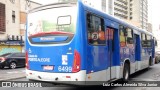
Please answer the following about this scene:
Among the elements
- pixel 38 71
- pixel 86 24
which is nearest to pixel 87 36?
pixel 86 24

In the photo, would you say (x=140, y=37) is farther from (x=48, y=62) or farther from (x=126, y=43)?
(x=48, y=62)

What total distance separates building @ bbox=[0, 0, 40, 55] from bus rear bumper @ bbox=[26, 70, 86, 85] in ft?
79.3

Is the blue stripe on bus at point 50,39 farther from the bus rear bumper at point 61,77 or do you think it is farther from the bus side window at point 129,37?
the bus side window at point 129,37

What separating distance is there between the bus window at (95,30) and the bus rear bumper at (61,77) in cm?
119

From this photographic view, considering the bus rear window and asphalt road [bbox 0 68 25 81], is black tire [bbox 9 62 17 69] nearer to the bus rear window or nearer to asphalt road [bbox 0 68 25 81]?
asphalt road [bbox 0 68 25 81]

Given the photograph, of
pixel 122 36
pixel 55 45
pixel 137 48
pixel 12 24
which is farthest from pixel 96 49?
pixel 12 24

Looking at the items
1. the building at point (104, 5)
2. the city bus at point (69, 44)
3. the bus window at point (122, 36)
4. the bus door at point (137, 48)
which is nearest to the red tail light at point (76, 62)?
the city bus at point (69, 44)

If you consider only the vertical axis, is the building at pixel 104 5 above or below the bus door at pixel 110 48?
above

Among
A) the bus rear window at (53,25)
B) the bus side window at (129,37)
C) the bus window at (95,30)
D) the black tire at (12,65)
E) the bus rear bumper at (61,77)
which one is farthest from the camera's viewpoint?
the black tire at (12,65)

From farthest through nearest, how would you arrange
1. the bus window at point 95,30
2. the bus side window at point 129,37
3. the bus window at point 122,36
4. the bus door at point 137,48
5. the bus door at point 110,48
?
the bus door at point 137,48, the bus side window at point 129,37, the bus window at point 122,36, the bus door at point 110,48, the bus window at point 95,30

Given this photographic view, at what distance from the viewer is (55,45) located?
7.98 m

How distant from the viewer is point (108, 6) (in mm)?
116062

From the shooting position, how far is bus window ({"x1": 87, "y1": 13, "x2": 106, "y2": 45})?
8026 mm

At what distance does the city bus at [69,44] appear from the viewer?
25.1 ft
